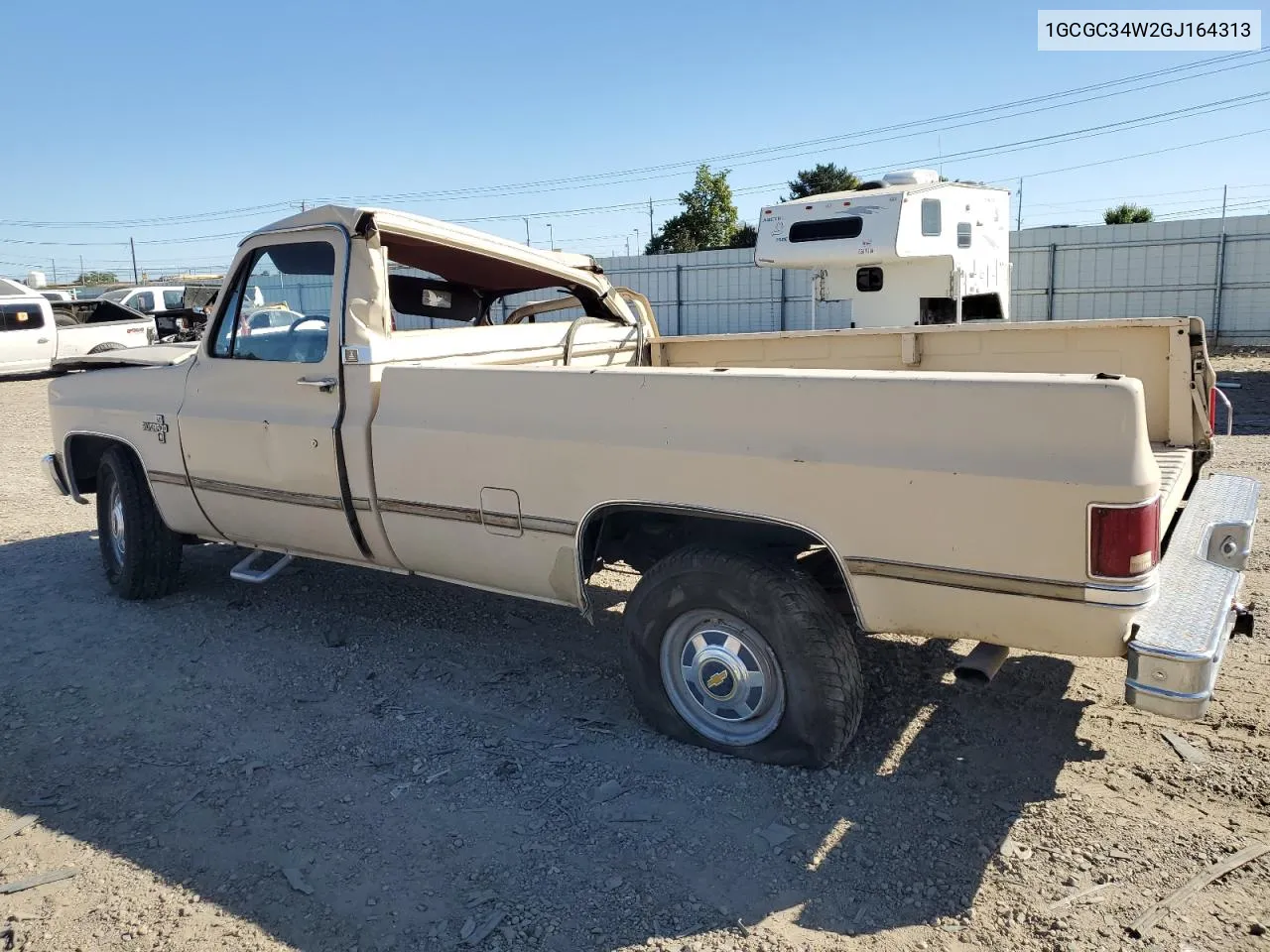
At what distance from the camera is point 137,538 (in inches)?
224

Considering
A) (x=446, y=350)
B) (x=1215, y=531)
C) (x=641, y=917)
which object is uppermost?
(x=446, y=350)

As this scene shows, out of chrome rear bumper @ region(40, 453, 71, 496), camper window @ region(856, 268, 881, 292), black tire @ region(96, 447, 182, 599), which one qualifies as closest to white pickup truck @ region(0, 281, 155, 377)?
camper window @ region(856, 268, 881, 292)

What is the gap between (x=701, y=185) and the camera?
33906mm

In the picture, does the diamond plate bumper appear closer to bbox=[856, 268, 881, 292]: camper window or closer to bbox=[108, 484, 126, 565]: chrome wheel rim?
bbox=[108, 484, 126, 565]: chrome wheel rim

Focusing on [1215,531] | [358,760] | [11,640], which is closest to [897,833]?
[1215,531]

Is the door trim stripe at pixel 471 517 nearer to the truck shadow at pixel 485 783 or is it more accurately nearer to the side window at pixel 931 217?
the truck shadow at pixel 485 783

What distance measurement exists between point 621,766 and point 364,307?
232 centimetres

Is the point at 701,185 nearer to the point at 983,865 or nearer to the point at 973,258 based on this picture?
the point at 973,258

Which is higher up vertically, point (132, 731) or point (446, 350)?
point (446, 350)

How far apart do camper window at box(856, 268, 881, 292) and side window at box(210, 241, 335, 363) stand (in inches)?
341

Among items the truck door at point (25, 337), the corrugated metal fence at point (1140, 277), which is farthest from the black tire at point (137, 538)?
the truck door at point (25, 337)

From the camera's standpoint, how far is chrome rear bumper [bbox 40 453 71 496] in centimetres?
626

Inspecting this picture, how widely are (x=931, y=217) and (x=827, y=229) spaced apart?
1.22 meters

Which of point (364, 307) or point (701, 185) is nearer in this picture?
point (364, 307)
